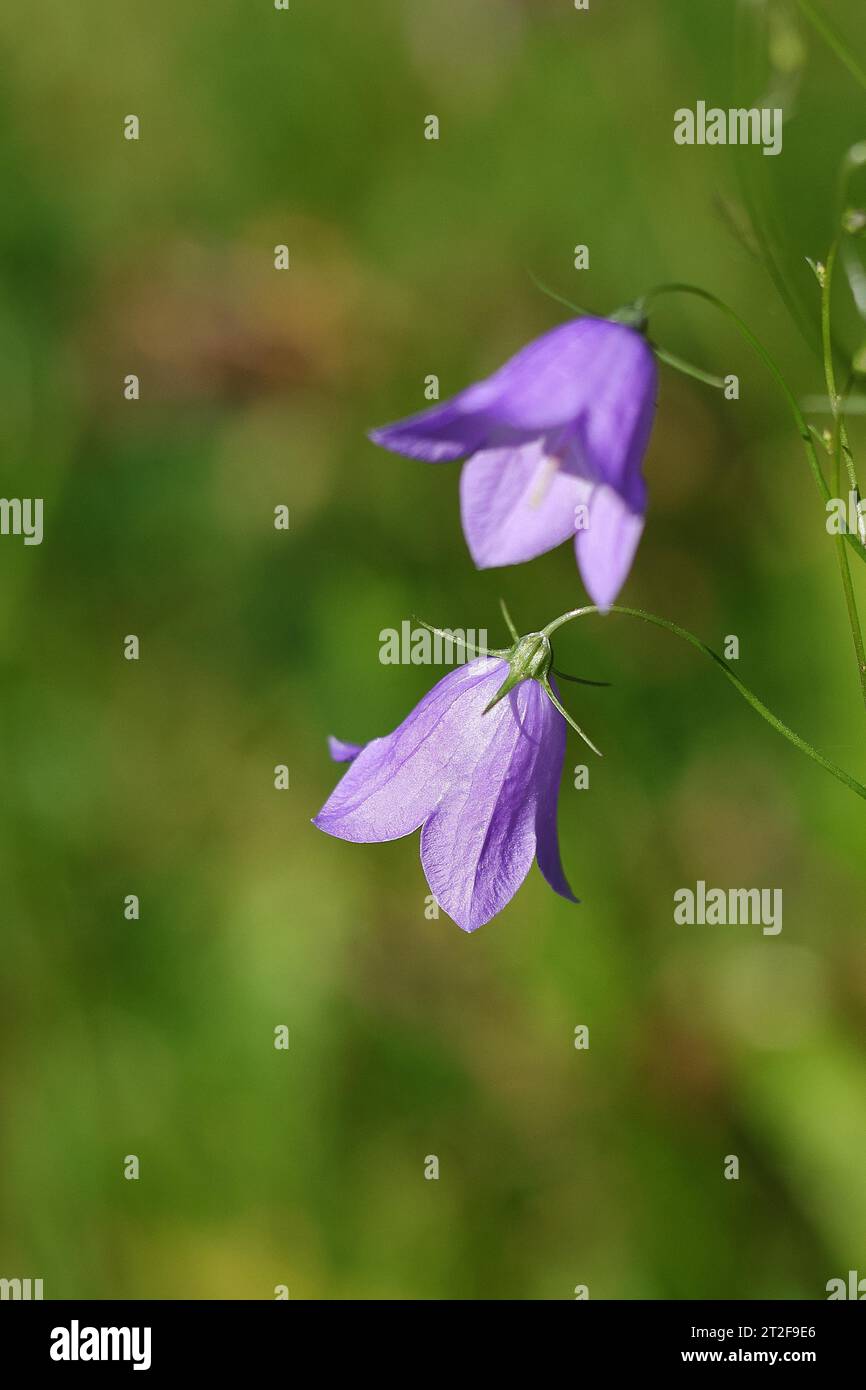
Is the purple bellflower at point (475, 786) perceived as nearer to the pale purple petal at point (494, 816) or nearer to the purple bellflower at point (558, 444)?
the pale purple petal at point (494, 816)

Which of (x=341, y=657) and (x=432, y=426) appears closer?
(x=432, y=426)

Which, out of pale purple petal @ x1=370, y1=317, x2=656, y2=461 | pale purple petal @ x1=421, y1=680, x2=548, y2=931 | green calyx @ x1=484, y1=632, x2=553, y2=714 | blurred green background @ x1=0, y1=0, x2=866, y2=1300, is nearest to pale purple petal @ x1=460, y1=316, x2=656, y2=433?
pale purple petal @ x1=370, y1=317, x2=656, y2=461

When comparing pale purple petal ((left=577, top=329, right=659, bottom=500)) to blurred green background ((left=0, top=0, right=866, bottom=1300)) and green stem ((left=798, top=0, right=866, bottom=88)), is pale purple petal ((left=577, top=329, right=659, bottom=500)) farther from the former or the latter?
blurred green background ((left=0, top=0, right=866, bottom=1300))

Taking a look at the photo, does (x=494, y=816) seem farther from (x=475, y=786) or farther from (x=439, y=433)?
(x=439, y=433)

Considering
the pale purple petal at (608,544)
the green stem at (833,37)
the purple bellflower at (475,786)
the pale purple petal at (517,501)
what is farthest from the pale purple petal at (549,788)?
the green stem at (833,37)

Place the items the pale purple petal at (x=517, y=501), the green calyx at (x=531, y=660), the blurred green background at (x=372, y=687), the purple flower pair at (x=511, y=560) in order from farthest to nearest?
1. the blurred green background at (x=372, y=687)
2. the green calyx at (x=531, y=660)
3. the pale purple petal at (x=517, y=501)
4. the purple flower pair at (x=511, y=560)
